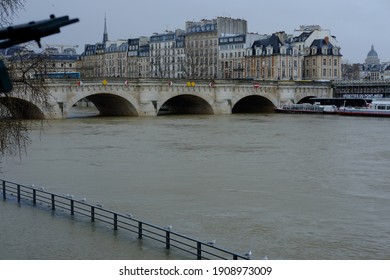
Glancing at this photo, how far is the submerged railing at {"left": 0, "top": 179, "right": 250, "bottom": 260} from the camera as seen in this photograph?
37.7ft

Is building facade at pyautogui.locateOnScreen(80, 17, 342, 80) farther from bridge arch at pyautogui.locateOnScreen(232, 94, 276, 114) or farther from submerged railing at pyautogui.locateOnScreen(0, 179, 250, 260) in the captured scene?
submerged railing at pyautogui.locateOnScreen(0, 179, 250, 260)

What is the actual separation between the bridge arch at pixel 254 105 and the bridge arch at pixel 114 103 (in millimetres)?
14293

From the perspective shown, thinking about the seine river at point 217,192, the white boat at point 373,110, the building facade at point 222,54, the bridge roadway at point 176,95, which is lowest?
the seine river at point 217,192

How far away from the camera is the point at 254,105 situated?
242 feet

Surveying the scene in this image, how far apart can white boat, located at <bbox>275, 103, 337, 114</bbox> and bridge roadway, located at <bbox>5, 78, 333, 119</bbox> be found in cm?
167

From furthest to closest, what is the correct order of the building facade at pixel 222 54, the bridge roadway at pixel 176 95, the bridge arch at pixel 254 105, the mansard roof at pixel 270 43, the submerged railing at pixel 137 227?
the building facade at pixel 222 54
the mansard roof at pixel 270 43
the bridge arch at pixel 254 105
the bridge roadway at pixel 176 95
the submerged railing at pixel 137 227

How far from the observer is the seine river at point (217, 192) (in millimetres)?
13226

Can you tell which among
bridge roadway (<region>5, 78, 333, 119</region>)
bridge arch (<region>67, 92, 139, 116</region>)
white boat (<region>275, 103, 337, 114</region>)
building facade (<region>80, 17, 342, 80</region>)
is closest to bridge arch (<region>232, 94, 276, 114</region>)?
bridge roadway (<region>5, 78, 333, 119</region>)

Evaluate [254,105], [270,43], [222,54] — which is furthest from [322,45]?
[254,105]

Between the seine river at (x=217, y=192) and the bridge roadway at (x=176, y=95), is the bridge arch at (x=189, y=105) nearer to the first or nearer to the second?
the bridge roadway at (x=176, y=95)

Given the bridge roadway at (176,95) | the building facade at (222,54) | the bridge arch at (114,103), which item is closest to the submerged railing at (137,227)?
the bridge roadway at (176,95)

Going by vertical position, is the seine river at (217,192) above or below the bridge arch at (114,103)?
below

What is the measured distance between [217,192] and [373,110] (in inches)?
1906

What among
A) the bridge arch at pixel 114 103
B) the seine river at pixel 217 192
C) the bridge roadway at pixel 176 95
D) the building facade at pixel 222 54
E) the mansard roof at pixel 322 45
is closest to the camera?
the seine river at pixel 217 192
